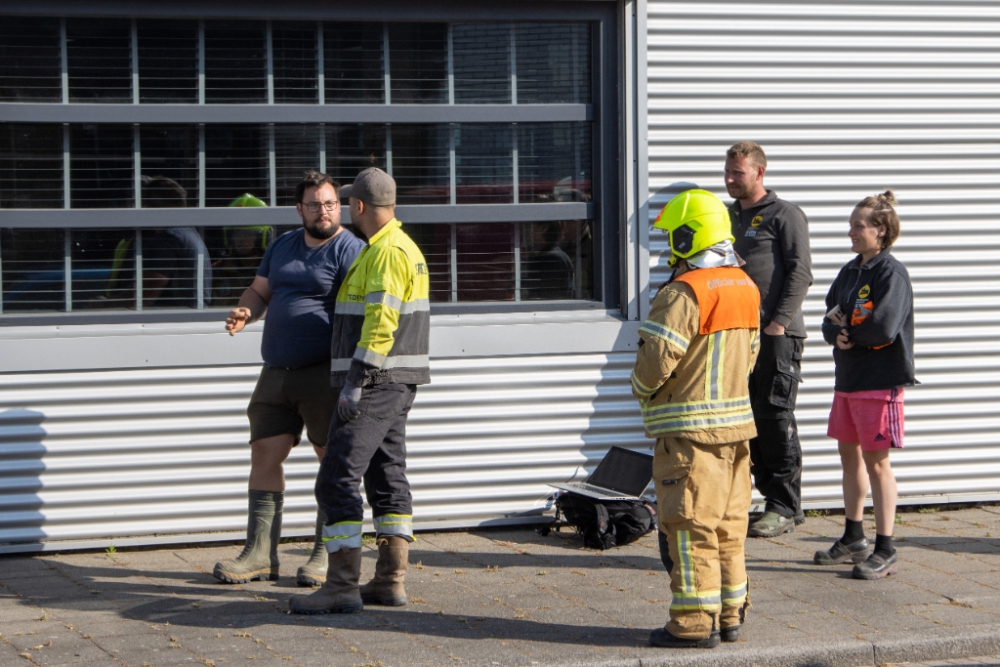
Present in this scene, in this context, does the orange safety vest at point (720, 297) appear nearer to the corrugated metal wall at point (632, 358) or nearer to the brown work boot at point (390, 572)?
the brown work boot at point (390, 572)

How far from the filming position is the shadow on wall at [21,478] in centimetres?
664

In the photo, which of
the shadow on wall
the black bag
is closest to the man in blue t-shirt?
the shadow on wall

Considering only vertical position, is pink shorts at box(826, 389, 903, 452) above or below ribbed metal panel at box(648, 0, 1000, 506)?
below

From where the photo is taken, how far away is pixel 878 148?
7652mm

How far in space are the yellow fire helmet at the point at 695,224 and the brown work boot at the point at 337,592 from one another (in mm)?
2036

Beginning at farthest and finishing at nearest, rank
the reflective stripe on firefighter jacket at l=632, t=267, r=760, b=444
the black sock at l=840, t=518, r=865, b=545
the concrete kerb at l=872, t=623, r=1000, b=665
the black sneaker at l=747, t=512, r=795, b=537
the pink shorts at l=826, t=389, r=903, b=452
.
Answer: the black sneaker at l=747, t=512, r=795, b=537
the black sock at l=840, t=518, r=865, b=545
the pink shorts at l=826, t=389, r=903, b=452
the concrete kerb at l=872, t=623, r=1000, b=665
the reflective stripe on firefighter jacket at l=632, t=267, r=760, b=444

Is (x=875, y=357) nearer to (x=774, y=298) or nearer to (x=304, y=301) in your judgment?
(x=774, y=298)

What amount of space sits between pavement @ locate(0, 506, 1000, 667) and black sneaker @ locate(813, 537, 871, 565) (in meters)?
0.06

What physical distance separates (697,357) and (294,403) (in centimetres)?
214

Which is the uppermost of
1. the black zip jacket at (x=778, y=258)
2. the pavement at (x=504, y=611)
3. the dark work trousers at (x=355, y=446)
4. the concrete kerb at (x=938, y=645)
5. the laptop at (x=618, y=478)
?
the black zip jacket at (x=778, y=258)

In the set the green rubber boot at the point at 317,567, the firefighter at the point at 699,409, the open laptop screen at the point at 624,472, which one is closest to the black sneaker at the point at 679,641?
the firefighter at the point at 699,409

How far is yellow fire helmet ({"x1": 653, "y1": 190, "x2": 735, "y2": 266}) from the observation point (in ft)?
16.2

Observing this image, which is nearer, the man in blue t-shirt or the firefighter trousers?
the firefighter trousers

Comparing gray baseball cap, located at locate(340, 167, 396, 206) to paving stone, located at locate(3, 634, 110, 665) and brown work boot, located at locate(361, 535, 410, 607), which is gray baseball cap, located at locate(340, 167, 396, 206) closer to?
brown work boot, located at locate(361, 535, 410, 607)
